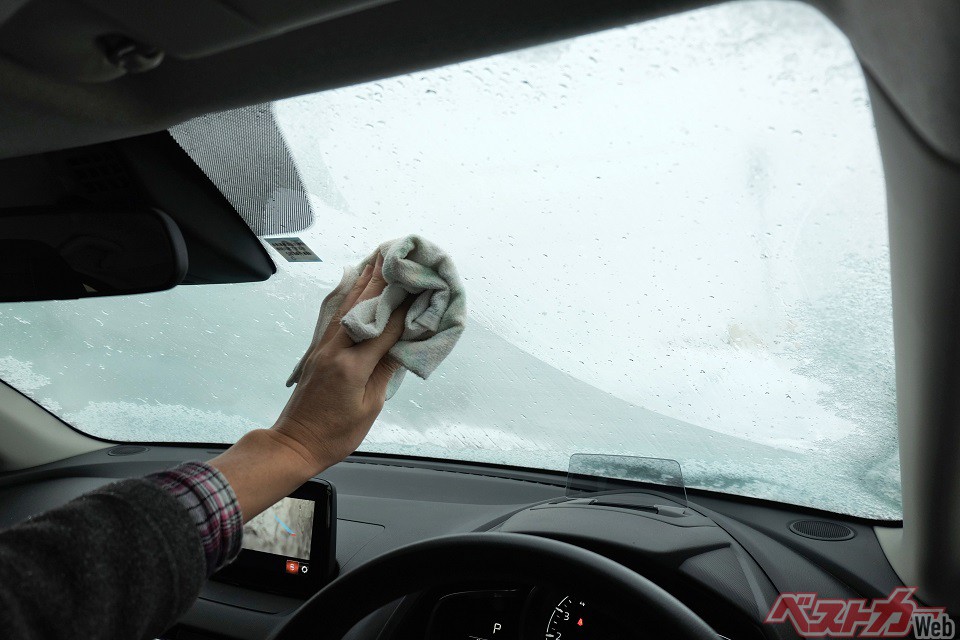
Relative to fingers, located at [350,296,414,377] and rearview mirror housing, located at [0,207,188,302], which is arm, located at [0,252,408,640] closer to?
fingers, located at [350,296,414,377]

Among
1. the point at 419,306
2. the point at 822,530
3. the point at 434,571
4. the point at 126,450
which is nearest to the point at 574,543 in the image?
the point at 434,571

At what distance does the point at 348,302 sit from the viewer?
3.60 ft

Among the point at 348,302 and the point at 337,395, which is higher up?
the point at 348,302

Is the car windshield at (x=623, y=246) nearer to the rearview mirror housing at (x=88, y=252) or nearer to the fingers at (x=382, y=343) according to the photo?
the rearview mirror housing at (x=88, y=252)

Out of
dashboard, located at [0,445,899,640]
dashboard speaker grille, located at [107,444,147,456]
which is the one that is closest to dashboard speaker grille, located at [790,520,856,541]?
dashboard, located at [0,445,899,640]

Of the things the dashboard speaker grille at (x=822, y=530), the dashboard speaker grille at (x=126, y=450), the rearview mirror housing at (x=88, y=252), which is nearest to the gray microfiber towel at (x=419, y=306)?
the rearview mirror housing at (x=88, y=252)

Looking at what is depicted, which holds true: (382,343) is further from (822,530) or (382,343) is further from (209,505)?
(822,530)

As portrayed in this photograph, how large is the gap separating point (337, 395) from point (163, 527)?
1.08 feet

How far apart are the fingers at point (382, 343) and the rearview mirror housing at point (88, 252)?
3.33ft

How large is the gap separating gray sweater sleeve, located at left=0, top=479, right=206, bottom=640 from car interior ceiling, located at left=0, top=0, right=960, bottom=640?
2.51 ft

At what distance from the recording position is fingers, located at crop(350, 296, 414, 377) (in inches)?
40.2

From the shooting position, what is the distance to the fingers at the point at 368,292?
3.39ft

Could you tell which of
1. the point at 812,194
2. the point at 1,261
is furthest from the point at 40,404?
the point at 812,194

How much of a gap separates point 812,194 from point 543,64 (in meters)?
0.80
